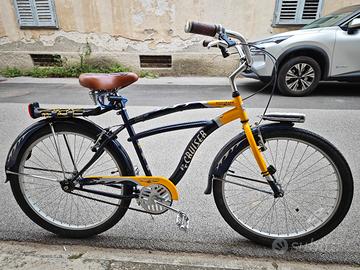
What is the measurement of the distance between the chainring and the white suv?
3647 mm

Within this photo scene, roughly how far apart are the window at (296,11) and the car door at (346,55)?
223 centimetres

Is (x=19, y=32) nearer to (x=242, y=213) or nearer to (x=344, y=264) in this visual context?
(x=242, y=213)

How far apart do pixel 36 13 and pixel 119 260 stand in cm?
782

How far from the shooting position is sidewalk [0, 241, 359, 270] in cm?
162

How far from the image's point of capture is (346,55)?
4664mm

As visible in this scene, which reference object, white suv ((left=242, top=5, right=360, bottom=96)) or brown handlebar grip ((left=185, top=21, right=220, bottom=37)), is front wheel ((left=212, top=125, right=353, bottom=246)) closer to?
brown handlebar grip ((left=185, top=21, right=220, bottom=37))

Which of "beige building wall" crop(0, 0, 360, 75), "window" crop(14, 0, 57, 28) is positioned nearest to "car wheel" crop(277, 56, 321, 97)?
"beige building wall" crop(0, 0, 360, 75)

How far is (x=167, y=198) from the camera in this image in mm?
1697

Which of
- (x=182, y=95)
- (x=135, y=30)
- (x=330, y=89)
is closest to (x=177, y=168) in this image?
(x=182, y=95)

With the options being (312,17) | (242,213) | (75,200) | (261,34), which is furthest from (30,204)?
(312,17)

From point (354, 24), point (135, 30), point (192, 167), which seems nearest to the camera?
point (192, 167)

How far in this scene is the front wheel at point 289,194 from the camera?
1512 millimetres

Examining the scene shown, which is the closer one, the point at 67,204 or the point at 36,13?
the point at 67,204

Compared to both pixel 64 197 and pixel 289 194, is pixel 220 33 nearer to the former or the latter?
pixel 289 194
